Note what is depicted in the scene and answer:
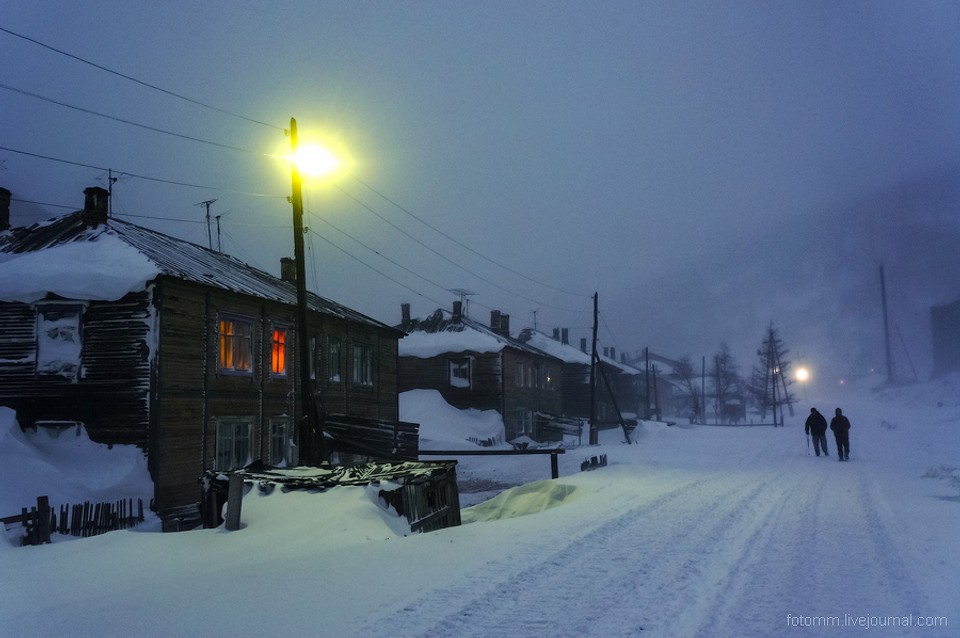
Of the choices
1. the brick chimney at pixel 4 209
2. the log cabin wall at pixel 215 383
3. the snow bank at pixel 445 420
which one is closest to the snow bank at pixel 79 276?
the log cabin wall at pixel 215 383

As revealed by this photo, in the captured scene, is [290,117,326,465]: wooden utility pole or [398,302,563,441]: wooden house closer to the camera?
[290,117,326,465]: wooden utility pole

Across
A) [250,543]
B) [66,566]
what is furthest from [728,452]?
[66,566]

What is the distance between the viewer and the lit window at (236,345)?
20.6 meters

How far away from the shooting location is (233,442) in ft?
67.9

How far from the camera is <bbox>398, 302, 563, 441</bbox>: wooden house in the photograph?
139 feet

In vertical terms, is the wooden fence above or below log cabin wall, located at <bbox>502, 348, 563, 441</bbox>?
below

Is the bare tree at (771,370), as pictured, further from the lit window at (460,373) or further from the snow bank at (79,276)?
the snow bank at (79,276)

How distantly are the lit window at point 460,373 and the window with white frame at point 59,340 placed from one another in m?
26.8

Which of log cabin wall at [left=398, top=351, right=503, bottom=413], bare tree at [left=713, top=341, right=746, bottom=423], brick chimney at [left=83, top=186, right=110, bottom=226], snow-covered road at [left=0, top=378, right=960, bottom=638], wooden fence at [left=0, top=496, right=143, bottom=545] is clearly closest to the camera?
snow-covered road at [left=0, top=378, right=960, bottom=638]

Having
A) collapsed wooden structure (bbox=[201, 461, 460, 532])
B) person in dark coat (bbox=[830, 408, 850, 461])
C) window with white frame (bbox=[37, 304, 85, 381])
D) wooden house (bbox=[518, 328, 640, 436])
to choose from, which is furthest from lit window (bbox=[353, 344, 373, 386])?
wooden house (bbox=[518, 328, 640, 436])

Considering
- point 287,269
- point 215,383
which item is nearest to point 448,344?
point 287,269

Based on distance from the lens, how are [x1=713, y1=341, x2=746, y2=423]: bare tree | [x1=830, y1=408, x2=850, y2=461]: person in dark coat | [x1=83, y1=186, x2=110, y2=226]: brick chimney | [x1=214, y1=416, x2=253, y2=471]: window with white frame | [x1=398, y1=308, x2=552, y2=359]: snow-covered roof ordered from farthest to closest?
[x1=713, y1=341, x2=746, y2=423]: bare tree < [x1=398, y1=308, x2=552, y2=359]: snow-covered roof < [x1=830, y1=408, x2=850, y2=461]: person in dark coat < [x1=83, y1=186, x2=110, y2=226]: brick chimney < [x1=214, y1=416, x2=253, y2=471]: window with white frame

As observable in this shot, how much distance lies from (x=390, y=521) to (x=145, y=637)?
5.85 meters

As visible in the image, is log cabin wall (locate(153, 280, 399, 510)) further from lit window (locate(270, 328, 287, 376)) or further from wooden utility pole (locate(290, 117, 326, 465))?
wooden utility pole (locate(290, 117, 326, 465))
